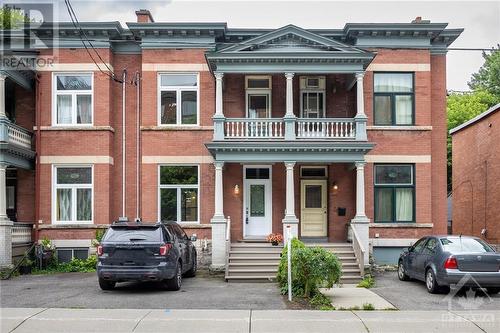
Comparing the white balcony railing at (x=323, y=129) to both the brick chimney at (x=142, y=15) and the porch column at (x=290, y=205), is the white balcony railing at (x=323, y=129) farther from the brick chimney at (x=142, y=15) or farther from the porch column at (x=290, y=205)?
the brick chimney at (x=142, y=15)

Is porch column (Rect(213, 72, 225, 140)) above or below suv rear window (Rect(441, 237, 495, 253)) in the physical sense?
above

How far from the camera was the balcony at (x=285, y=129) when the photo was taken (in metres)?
19.4

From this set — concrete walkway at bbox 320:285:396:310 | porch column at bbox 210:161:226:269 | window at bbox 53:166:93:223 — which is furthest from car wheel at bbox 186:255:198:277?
window at bbox 53:166:93:223

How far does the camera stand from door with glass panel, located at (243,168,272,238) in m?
21.0

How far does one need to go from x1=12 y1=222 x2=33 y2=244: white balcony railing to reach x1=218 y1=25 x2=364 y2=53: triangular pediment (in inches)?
397

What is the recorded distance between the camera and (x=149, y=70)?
2089 cm

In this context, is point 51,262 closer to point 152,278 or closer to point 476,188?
point 152,278

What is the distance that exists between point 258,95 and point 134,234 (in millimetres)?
9311

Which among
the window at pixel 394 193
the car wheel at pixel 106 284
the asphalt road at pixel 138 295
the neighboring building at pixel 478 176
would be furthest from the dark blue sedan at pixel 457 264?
the neighboring building at pixel 478 176

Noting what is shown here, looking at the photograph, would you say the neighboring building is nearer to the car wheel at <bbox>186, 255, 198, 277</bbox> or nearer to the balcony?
the balcony

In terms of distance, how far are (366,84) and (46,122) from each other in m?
12.3

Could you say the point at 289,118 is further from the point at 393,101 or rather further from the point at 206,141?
the point at 393,101

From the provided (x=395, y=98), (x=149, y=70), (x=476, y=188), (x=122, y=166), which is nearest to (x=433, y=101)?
(x=395, y=98)

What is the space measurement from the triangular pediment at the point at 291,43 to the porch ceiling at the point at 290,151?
132 inches
